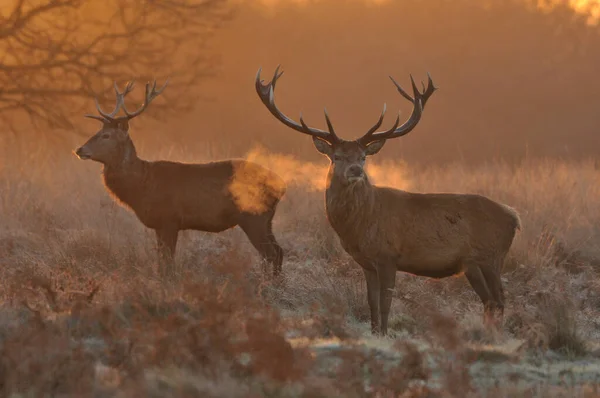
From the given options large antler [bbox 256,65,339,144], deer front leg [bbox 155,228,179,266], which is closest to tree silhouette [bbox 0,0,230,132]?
deer front leg [bbox 155,228,179,266]

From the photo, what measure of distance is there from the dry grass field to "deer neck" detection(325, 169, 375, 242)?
0.61m

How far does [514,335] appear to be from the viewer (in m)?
7.96

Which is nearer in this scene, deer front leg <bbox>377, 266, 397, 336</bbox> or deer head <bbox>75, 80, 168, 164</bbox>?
deer front leg <bbox>377, 266, 397, 336</bbox>

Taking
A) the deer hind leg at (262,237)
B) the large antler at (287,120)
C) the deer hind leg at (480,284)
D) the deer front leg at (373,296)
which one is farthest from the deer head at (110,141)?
the deer hind leg at (480,284)

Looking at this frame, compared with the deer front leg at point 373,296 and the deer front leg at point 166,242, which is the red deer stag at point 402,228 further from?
the deer front leg at point 166,242

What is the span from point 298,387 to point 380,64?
108 feet

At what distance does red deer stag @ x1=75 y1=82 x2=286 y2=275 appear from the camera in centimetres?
1059

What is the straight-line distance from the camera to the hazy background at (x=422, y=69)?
111 ft

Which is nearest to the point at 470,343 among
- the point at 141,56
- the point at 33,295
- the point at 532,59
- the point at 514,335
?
the point at 514,335

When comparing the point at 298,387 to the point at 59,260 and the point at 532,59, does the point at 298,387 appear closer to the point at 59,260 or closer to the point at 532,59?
the point at 59,260

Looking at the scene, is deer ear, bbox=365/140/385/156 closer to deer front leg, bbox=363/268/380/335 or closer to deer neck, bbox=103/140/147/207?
deer front leg, bbox=363/268/380/335

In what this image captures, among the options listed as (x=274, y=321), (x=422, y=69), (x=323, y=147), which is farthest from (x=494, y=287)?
(x=422, y=69)

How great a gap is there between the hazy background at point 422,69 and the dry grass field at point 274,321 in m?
20.4

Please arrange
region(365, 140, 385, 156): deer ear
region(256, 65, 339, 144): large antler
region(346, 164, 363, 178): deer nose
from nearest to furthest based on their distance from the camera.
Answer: region(346, 164, 363, 178): deer nose < region(256, 65, 339, 144): large antler < region(365, 140, 385, 156): deer ear
